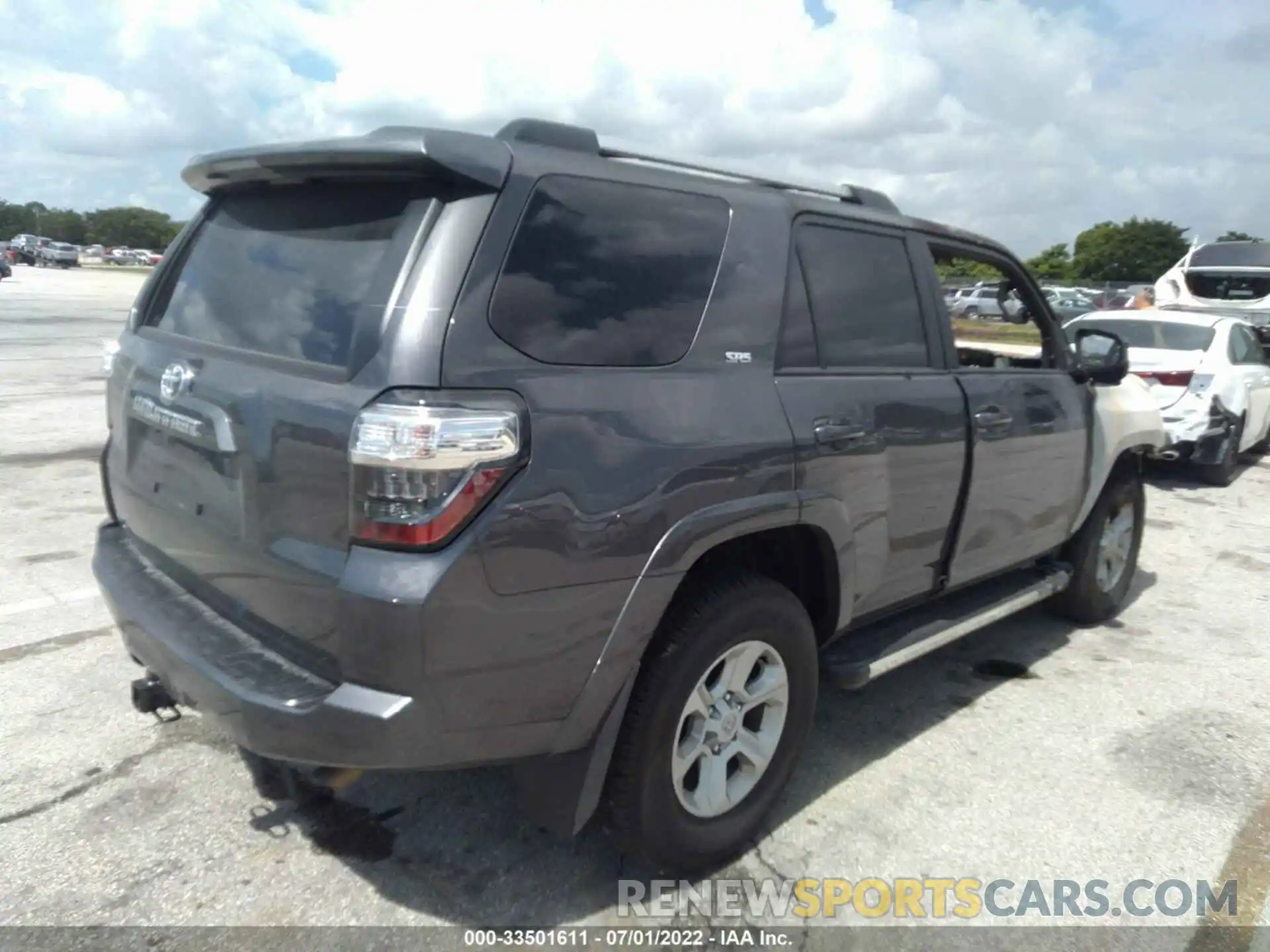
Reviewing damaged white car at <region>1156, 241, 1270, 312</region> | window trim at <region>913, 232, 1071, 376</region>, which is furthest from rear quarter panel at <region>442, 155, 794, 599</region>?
damaged white car at <region>1156, 241, 1270, 312</region>

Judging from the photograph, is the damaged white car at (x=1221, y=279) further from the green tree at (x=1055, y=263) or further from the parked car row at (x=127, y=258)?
the parked car row at (x=127, y=258)

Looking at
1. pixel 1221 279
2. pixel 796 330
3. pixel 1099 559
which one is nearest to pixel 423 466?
pixel 796 330

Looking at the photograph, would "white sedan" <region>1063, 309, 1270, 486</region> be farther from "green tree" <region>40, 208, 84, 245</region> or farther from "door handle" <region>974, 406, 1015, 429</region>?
"green tree" <region>40, 208, 84, 245</region>

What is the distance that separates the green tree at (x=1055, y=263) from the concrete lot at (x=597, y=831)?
78.4m

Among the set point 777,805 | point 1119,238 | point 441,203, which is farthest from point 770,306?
point 1119,238

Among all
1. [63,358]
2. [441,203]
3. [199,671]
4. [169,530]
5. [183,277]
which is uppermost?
[441,203]

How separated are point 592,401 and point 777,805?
169 centimetres

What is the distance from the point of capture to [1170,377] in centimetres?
923

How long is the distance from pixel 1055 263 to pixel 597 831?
285 feet

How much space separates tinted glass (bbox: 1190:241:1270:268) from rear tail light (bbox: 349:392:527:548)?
16.2 metres

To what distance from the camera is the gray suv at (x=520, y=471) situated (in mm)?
2254

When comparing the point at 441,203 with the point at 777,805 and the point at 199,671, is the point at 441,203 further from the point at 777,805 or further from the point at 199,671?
the point at 777,805

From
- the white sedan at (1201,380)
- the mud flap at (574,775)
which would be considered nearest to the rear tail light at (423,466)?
the mud flap at (574,775)

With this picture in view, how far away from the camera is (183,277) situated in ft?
10.6
